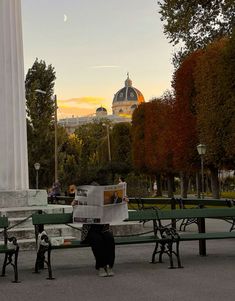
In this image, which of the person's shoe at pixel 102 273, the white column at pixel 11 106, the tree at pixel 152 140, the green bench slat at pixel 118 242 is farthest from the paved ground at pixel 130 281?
the tree at pixel 152 140

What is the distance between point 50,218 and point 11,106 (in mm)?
6333

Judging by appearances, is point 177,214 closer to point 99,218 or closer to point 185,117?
point 99,218

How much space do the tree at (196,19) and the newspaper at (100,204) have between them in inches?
658

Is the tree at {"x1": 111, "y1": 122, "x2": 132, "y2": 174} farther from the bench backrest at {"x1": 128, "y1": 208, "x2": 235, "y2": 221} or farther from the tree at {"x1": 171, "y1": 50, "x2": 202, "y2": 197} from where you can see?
the bench backrest at {"x1": 128, "y1": 208, "x2": 235, "y2": 221}

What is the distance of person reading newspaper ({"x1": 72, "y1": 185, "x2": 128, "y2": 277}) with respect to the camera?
30.1 ft

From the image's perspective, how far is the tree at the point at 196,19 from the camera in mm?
25469

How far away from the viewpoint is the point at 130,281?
867 cm

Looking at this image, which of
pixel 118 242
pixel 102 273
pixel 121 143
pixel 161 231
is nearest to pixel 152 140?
pixel 121 143

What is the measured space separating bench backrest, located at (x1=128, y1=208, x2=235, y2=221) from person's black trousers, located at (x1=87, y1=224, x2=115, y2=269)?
120cm

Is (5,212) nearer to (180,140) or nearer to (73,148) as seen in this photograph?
(180,140)

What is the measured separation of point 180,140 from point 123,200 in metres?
37.4

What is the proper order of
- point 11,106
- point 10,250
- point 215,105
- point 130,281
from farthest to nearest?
1. point 215,105
2. point 11,106
3. point 10,250
4. point 130,281

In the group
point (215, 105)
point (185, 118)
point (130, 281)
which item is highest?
point (215, 105)

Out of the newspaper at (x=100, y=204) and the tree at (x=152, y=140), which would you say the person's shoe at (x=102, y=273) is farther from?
the tree at (x=152, y=140)
